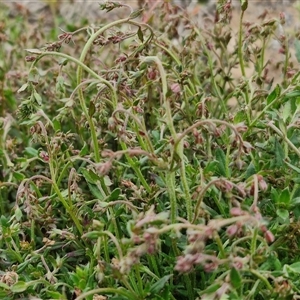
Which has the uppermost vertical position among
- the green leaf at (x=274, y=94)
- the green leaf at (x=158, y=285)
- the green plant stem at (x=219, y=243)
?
the green leaf at (x=274, y=94)

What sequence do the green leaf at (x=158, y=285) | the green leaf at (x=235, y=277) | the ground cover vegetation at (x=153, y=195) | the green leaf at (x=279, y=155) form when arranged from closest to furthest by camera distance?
the green leaf at (x=235, y=277) → the ground cover vegetation at (x=153, y=195) → the green leaf at (x=158, y=285) → the green leaf at (x=279, y=155)

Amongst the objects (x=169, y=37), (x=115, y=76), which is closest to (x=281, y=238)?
(x=115, y=76)

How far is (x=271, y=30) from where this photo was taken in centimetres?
240

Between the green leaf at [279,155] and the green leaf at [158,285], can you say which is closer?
the green leaf at [158,285]

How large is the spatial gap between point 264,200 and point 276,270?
0.30 metres

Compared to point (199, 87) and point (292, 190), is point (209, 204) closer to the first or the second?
point (292, 190)

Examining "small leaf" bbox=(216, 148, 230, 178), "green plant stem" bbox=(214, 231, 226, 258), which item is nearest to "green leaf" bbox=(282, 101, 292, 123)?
"small leaf" bbox=(216, 148, 230, 178)

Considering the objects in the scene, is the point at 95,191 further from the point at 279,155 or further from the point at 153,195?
the point at 279,155

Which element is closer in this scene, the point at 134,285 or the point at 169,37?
the point at 134,285

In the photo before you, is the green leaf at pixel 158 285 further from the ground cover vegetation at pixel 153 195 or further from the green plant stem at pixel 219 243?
the green plant stem at pixel 219 243

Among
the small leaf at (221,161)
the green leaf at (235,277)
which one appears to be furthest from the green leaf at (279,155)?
the green leaf at (235,277)

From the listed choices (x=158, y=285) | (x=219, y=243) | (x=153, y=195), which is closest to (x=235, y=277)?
(x=219, y=243)

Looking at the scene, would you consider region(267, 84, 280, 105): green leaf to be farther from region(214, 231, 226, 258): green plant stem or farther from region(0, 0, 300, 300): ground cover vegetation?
region(214, 231, 226, 258): green plant stem

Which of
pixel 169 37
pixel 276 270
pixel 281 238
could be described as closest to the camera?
pixel 276 270
